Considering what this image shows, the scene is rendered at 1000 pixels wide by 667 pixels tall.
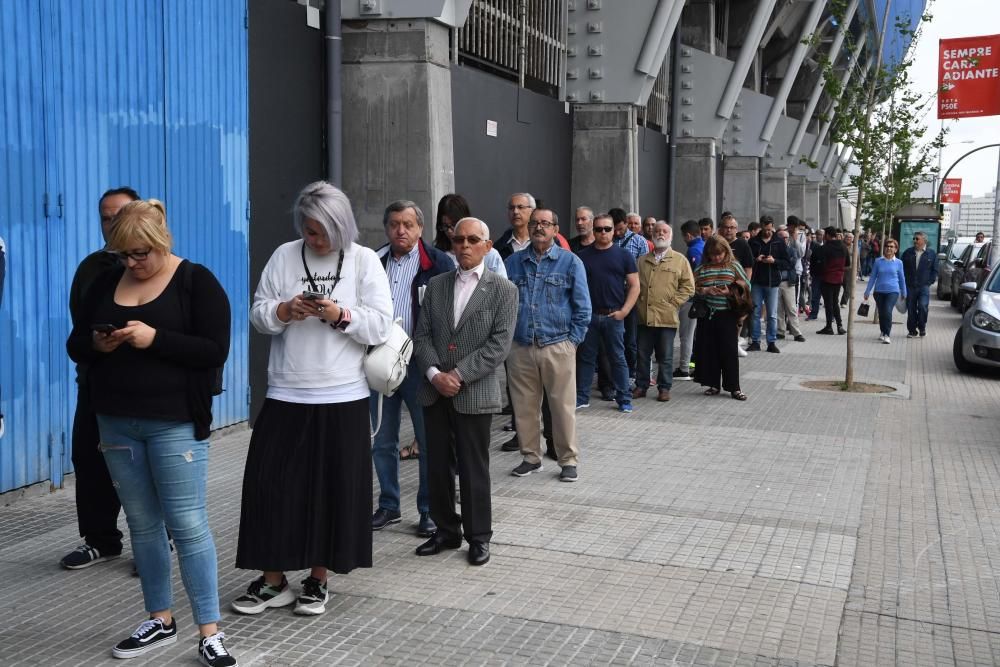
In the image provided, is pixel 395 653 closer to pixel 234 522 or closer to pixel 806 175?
pixel 234 522

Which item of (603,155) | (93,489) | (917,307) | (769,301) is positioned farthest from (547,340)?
(917,307)

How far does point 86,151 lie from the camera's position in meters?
7.19

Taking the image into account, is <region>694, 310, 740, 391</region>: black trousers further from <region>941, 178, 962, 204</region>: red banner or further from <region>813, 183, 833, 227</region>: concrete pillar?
<region>941, 178, 962, 204</region>: red banner

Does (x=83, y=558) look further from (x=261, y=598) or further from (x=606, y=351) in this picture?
(x=606, y=351)

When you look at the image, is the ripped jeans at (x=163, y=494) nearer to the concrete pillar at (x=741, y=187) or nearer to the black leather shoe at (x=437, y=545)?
the black leather shoe at (x=437, y=545)

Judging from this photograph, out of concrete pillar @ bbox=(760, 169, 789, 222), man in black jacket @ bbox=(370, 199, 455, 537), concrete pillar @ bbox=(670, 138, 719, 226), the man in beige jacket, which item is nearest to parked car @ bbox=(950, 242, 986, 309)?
concrete pillar @ bbox=(760, 169, 789, 222)

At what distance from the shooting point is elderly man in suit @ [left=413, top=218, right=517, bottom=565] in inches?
226

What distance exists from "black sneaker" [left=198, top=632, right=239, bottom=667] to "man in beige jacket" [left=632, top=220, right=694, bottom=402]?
7.59 metres

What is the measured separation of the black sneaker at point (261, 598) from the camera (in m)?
4.89

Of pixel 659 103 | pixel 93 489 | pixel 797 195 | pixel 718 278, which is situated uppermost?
pixel 659 103

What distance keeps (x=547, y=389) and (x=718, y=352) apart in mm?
4636

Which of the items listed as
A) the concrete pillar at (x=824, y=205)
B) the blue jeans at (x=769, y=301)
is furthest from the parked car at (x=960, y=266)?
the concrete pillar at (x=824, y=205)

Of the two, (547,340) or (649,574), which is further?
(547,340)

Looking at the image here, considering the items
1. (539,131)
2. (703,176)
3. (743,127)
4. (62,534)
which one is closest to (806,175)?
(743,127)
